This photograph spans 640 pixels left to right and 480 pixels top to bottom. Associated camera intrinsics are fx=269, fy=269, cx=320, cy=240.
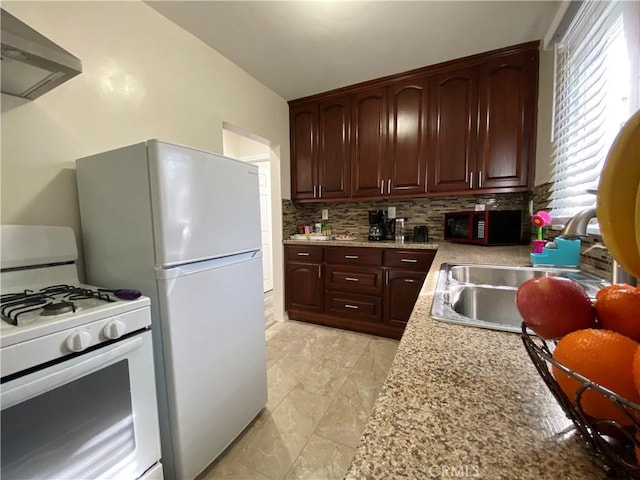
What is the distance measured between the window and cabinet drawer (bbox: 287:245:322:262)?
1.87m

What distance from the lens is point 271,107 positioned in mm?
2707

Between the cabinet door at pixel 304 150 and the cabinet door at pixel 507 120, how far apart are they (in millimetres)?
1547

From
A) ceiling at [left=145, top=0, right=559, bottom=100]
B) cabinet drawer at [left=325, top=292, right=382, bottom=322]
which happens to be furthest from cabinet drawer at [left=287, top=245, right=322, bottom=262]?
ceiling at [left=145, top=0, right=559, bottom=100]

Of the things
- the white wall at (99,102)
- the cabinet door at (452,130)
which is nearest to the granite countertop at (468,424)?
the white wall at (99,102)

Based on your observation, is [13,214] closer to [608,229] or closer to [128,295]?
[128,295]

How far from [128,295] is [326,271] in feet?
6.31

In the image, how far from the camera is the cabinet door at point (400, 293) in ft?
7.74

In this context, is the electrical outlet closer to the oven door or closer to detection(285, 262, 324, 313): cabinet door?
detection(285, 262, 324, 313): cabinet door

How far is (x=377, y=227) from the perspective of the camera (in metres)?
2.77

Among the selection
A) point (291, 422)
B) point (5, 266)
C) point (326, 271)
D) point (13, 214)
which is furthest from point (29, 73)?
point (326, 271)

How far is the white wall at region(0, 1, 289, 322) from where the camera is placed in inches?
45.6

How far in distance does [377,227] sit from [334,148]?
0.94 m

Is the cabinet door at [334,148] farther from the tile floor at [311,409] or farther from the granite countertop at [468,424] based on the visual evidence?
the granite countertop at [468,424]

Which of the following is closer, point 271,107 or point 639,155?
point 639,155
